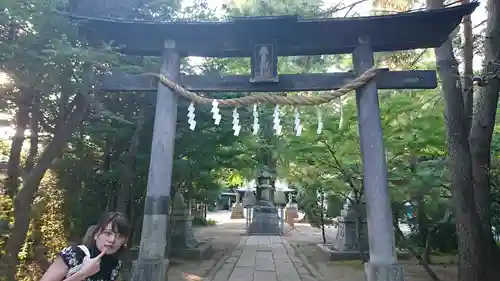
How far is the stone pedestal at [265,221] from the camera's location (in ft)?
56.2

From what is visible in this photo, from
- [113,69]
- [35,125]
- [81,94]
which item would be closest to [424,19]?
[113,69]

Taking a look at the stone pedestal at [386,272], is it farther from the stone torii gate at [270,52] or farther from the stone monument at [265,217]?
the stone monument at [265,217]

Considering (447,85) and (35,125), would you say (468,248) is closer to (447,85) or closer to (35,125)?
(447,85)

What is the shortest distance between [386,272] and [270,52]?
305 centimetres

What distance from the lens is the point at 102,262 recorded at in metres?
2.28

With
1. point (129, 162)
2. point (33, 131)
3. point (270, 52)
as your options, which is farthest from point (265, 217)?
point (270, 52)

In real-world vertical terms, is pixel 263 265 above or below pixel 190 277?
above

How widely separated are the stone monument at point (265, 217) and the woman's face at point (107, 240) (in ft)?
49.8

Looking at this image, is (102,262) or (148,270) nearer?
(102,262)

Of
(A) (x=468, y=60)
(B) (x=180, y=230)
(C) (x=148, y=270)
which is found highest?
(A) (x=468, y=60)

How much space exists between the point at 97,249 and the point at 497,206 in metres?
9.87

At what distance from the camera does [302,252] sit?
11461 mm

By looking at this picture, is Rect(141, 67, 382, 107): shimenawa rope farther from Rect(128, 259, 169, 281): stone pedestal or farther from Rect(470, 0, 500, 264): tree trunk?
Rect(470, 0, 500, 264): tree trunk

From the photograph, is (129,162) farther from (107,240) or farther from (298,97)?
(107,240)
